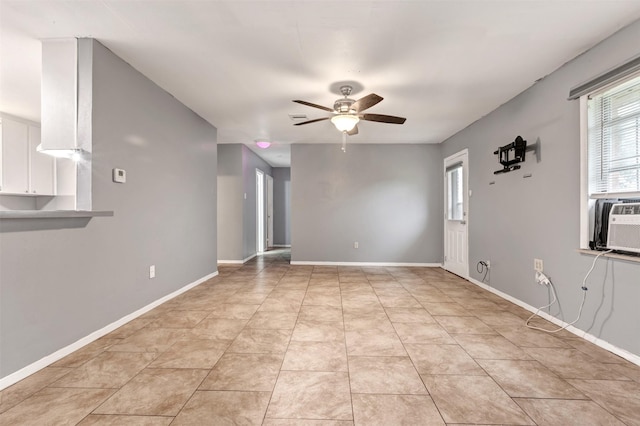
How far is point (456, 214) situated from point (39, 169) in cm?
652

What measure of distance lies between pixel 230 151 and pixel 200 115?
1830 millimetres

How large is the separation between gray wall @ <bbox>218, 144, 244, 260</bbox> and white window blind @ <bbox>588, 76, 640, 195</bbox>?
5228 mm

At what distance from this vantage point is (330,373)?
1.83 metres

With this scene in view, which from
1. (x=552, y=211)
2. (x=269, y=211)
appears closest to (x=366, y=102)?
(x=552, y=211)

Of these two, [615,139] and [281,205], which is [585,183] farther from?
[281,205]

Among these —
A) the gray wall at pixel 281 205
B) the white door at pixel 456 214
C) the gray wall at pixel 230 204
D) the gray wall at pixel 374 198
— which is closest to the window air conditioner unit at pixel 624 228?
the white door at pixel 456 214

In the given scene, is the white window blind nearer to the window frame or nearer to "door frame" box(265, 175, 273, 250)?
the window frame

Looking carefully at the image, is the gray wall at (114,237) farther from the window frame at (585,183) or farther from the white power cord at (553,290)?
the window frame at (585,183)

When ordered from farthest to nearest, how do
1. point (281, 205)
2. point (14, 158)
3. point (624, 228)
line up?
point (281, 205) → point (14, 158) → point (624, 228)

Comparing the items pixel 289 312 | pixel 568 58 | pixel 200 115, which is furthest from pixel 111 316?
pixel 568 58

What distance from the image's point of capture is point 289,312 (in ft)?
9.83

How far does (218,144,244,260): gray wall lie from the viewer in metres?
5.87

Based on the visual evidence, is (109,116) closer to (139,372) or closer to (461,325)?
(139,372)

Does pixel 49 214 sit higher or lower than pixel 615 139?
lower
